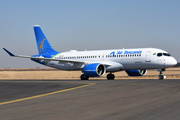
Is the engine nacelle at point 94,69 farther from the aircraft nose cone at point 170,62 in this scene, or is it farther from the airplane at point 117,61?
the aircraft nose cone at point 170,62

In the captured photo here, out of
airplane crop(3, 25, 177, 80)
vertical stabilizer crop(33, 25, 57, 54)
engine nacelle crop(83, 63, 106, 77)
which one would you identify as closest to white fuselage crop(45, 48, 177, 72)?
airplane crop(3, 25, 177, 80)

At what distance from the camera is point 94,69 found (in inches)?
1412

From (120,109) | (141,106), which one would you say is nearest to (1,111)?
(120,109)

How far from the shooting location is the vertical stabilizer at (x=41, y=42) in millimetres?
47594

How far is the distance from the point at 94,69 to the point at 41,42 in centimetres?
1563

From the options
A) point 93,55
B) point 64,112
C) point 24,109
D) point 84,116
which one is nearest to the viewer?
point 84,116

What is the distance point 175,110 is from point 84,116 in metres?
3.31

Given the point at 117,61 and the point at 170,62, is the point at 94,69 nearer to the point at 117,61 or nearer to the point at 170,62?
the point at 117,61

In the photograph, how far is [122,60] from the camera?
37281 mm

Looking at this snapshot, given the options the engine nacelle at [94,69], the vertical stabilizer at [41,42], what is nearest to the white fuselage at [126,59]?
the engine nacelle at [94,69]

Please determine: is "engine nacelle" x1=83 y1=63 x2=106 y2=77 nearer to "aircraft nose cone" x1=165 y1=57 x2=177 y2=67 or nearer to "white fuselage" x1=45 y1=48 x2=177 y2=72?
"white fuselage" x1=45 y1=48 x2=177 y2=72

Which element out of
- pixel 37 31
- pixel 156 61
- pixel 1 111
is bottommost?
pixel 1 111

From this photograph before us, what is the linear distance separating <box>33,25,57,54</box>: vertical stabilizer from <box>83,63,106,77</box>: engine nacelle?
12.0 m

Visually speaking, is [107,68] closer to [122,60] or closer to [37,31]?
[122,60]
